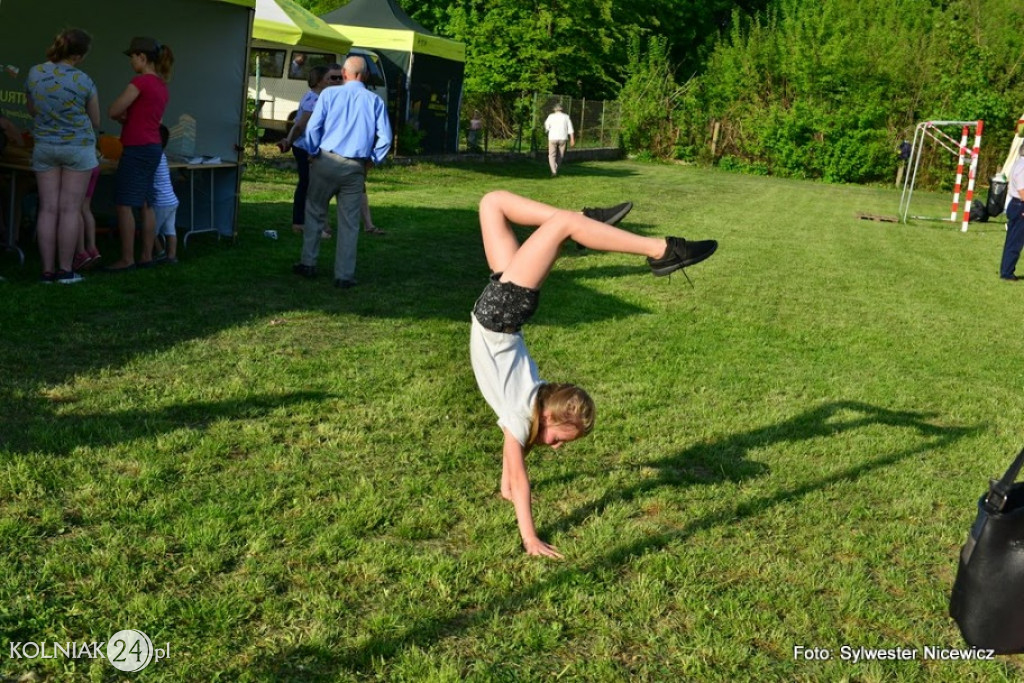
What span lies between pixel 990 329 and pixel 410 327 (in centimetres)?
589

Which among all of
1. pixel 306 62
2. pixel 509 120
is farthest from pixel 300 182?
pixel 509 120

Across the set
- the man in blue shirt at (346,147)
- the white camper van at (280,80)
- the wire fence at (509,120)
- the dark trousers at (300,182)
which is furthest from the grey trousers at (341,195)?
the wire fence at (509,120)

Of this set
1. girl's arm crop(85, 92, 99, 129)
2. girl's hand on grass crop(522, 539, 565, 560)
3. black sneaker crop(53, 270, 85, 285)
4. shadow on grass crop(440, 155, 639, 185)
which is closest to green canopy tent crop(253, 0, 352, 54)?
shadow on grass crop(440, 155, 639, 185)

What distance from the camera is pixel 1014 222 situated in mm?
13250

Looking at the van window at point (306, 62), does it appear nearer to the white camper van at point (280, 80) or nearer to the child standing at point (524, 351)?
the white camper van at point (280, 80)

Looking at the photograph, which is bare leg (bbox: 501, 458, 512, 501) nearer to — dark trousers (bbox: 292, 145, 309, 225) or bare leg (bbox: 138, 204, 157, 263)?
bare leg (bbox: 138, 204, 157, 263)

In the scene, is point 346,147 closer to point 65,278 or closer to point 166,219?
point 166,219

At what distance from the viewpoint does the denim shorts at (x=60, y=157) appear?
802 cm

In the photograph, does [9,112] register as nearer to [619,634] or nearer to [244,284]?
[244,284]

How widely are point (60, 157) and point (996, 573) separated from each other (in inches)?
297

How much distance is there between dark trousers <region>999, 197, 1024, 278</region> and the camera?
13.1 meters

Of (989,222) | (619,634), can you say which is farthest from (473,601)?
(989,222)

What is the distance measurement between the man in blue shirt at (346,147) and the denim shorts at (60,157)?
1.88 metres

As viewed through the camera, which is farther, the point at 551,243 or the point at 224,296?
the point at 224,296
